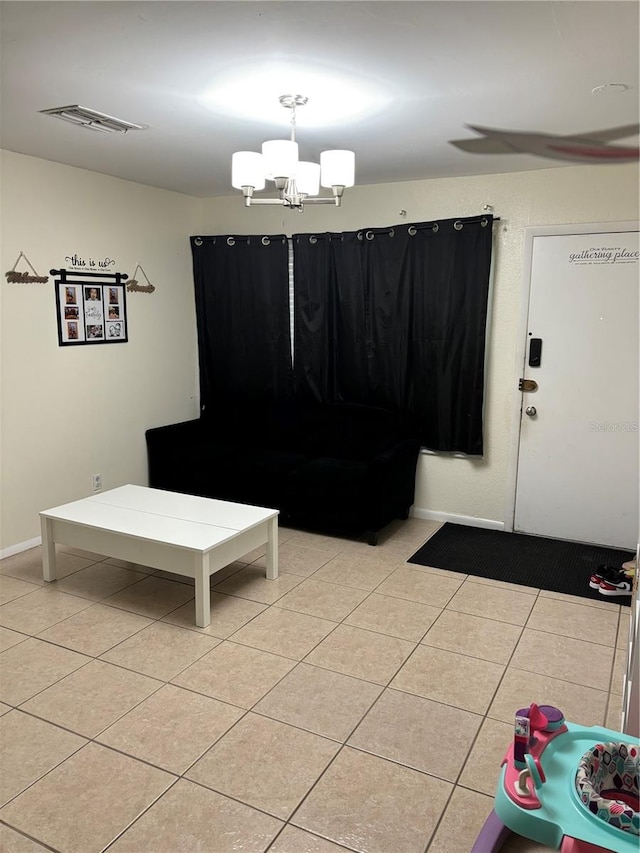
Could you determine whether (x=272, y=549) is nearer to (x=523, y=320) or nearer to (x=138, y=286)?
(x=523, y=320)

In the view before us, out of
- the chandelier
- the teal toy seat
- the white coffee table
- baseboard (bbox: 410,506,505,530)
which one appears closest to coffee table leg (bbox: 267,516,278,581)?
the white coffee table

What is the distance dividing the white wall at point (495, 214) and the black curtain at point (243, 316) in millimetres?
283

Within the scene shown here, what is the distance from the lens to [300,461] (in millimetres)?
4609

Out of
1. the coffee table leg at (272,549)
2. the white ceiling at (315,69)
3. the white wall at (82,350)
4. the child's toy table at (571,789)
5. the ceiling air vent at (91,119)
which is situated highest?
the ceiling air vent at (91,119)

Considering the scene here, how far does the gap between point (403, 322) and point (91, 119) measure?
2.40 m

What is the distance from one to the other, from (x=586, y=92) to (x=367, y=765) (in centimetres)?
275

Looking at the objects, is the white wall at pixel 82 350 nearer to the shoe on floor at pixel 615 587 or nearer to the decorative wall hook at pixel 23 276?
the decorative wall hook at pixel 23 276

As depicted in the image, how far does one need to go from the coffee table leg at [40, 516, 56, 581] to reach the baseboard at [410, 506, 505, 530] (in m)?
2.57

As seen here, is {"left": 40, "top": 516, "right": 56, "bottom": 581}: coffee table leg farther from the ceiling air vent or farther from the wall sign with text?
the ceiling air vent

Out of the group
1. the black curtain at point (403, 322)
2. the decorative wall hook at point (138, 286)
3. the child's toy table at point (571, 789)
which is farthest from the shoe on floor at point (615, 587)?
the decorative wall hook at point (138, 286)

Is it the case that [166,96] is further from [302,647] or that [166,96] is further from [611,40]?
[302,647]

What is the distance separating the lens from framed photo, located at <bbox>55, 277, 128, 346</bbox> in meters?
4.25

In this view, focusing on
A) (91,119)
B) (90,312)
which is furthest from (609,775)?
(90,312)

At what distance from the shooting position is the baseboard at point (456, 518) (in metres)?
4.62
